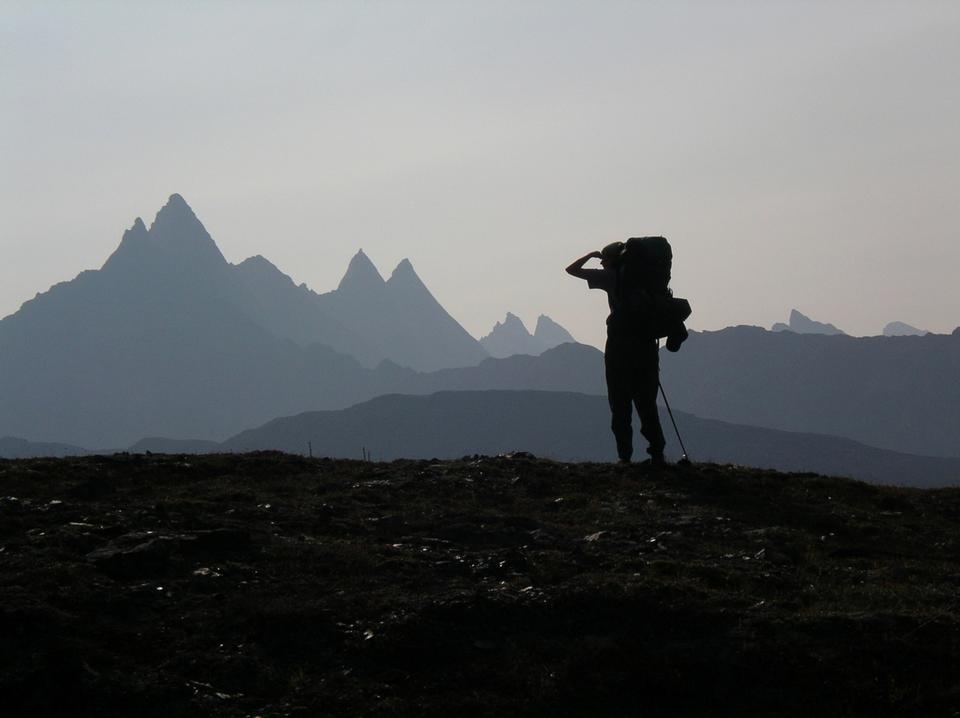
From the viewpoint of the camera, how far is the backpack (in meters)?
21.1

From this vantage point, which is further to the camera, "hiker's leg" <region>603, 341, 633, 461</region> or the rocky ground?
"hiker's leg" <region>603, 341, 633, 461</region>

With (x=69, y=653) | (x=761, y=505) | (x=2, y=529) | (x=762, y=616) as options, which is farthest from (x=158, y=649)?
(x=761, y=505)

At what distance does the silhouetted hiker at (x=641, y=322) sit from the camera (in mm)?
21188

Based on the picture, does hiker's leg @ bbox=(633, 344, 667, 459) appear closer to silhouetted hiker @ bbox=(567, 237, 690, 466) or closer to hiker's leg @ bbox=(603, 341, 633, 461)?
silhouetted hiker @ bbox=(567, 237, 690, 466)

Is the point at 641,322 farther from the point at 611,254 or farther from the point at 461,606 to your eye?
the point at 461,606

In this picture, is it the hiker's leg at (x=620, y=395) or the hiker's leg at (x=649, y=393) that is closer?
the hiker's leg at (x=649, y=393)

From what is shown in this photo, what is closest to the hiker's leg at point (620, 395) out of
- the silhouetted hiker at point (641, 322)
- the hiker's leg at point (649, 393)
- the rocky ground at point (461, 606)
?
the silhouetted hiker at point (641, 322)

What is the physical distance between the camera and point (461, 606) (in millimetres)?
12273

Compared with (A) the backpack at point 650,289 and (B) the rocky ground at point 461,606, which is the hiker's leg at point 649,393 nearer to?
(A) the backpack at point 650,289

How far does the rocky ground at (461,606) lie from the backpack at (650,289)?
427 cm

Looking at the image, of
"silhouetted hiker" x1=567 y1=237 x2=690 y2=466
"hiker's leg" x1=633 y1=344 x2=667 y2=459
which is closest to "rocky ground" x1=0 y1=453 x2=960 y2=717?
"hiker's leg" x1=633 y1=344 x2=667 y2=459

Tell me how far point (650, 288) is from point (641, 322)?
68 centimetres

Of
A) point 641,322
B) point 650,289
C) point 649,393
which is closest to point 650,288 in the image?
point 650,289

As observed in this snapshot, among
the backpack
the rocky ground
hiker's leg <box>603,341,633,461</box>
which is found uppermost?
the backpack
